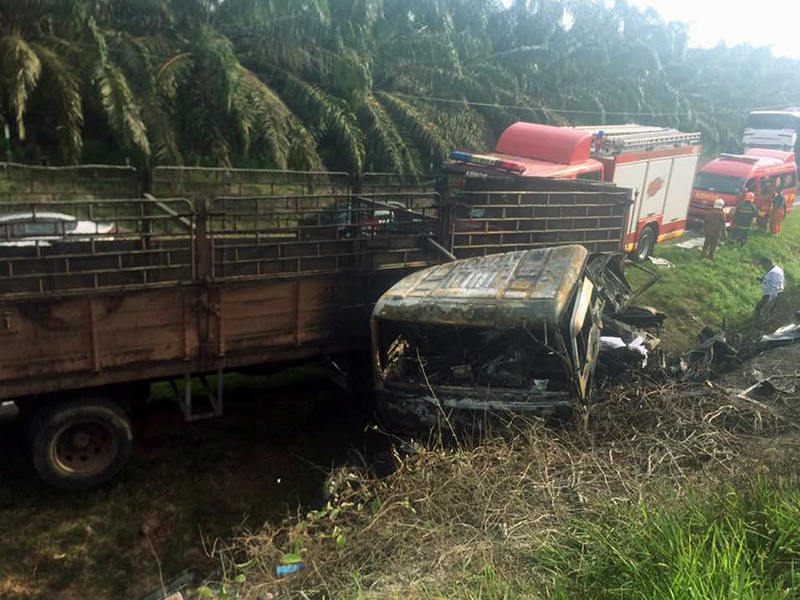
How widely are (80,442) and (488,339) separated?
3687mm

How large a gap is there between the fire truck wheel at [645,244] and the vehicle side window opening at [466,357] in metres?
8.29

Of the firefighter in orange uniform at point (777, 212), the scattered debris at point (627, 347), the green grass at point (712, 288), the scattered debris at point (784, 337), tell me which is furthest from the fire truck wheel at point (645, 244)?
the scattered debris at point (627, 347)

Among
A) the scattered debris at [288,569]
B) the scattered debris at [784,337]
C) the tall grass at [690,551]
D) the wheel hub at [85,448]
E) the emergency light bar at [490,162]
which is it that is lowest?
the wheel hub at [85,448]

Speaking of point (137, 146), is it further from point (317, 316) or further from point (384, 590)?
point (384, 590)

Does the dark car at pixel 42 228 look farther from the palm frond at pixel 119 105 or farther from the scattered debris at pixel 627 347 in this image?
the scattered debris at pixel 627 347

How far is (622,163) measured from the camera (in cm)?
1305

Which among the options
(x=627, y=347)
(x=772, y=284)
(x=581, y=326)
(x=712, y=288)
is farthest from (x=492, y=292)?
(x=712, y=288)

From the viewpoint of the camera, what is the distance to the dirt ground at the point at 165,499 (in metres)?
5.28

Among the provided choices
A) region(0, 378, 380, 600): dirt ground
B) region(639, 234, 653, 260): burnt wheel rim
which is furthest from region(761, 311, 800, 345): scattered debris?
region(0, 378, 380, 600): dirt ground

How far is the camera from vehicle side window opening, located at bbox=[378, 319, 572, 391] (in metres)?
6.36

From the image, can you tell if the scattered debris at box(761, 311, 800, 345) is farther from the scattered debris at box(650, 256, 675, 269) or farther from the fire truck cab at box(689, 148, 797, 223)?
the fire truck cab at box(689, 148, 797, 223)

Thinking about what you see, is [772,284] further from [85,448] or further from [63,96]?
[63,96]

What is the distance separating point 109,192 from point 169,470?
12.1 ft

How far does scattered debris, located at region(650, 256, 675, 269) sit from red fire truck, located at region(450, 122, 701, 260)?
7.3 inches
